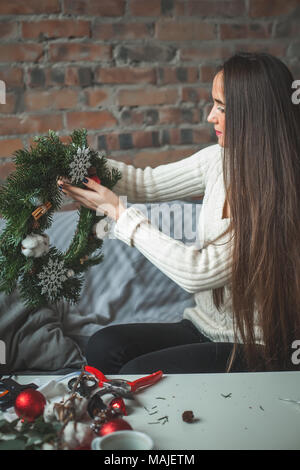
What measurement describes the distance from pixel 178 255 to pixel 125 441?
1.79ft

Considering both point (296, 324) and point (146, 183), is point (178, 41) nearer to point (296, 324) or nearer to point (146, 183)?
point (146, 183)

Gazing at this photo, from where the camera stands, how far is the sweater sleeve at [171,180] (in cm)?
137

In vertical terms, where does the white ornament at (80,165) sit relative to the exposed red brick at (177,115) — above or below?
below

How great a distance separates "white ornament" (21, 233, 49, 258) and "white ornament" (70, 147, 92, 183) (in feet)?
0.48

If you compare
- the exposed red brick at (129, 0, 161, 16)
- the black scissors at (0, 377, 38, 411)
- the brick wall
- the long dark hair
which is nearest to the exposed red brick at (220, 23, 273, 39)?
the brick wall

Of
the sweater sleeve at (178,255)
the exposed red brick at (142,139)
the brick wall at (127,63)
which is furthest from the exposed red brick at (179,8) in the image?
the sweater sleeve at (178,255)

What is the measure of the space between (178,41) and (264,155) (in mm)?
953

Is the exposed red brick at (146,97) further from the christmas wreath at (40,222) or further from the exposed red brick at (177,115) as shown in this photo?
the christmas wreath at (40,222)

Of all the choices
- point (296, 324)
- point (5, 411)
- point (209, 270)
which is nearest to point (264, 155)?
point (209, 270)

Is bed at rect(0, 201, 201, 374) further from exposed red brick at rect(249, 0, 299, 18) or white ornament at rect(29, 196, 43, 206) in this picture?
exposed red brick at rect(249, 0, 299, 18)

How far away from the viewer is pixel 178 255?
1.18m

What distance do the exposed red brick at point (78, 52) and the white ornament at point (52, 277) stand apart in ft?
3.57

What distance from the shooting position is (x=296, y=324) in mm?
1204

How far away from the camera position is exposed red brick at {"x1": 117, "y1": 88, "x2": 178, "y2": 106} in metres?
1.93
